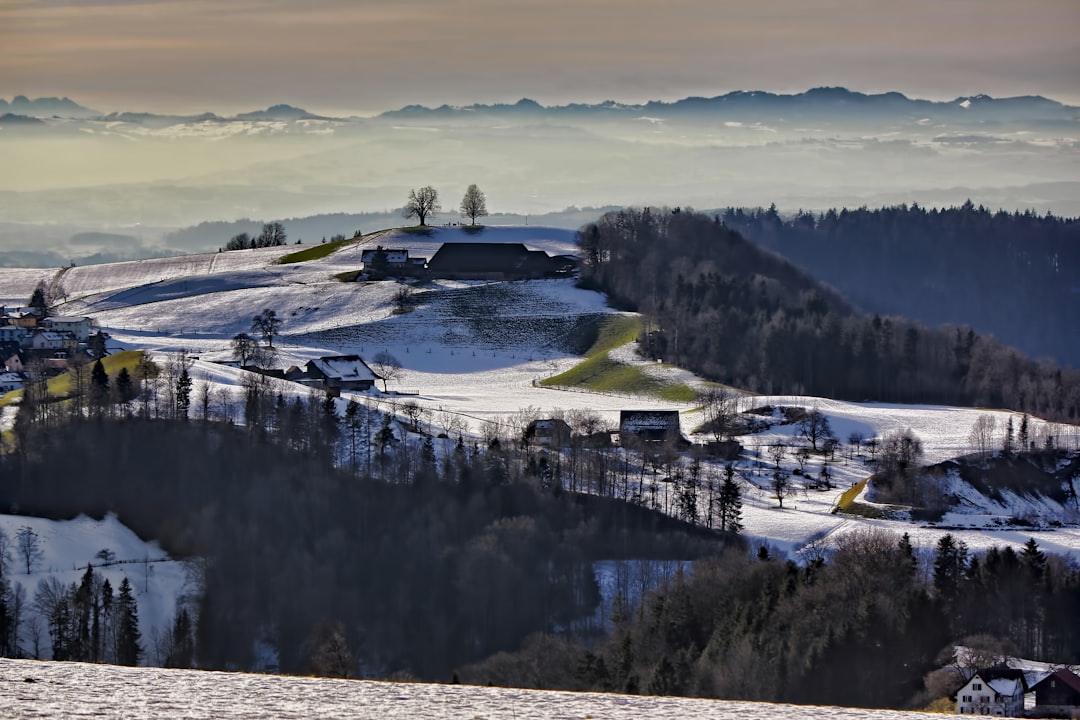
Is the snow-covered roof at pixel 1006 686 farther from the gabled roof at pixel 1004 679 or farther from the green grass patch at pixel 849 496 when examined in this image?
the green grass patch at pixel 849 496

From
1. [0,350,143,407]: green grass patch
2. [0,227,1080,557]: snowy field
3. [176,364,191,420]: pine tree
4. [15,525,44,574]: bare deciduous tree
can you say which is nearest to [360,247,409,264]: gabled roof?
[0,227,1080,557]: snowy field

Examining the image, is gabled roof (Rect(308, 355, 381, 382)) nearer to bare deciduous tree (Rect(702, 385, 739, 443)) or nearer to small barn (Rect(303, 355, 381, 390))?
small barn (Rect(303, 355, 381, 390))

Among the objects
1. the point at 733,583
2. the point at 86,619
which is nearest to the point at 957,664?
the point at 733,583

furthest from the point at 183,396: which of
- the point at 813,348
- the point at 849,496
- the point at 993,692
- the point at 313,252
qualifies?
the point at 313,252

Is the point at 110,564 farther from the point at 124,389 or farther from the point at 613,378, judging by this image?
the point at 613,378

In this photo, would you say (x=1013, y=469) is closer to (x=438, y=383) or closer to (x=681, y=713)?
(x=438, y=383)

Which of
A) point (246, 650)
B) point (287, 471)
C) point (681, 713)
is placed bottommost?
point (246, 650)

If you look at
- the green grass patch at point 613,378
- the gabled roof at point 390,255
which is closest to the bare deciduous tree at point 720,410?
the green grass patch at point 613,378
